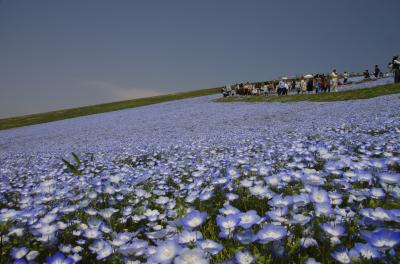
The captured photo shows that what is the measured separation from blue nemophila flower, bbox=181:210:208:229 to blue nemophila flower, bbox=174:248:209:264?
29 cm

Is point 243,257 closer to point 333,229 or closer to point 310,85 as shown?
point 333,229

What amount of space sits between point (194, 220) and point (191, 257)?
0.38 metres

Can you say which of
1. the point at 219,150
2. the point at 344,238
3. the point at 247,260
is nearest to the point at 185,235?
the point at 247,260

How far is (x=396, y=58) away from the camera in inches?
841

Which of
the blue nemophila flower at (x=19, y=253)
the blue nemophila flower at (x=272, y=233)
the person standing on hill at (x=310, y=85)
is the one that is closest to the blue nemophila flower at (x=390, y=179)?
the blue nemophila flower at (x=272, y=233)

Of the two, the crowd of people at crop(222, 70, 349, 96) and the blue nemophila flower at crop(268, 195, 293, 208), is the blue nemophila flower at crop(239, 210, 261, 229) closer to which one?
the blue nemophila flower at crop(268, 195, 293, 208)

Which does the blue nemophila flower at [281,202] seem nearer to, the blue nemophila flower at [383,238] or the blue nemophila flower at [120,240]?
the blue nemophila flower at [383,238]

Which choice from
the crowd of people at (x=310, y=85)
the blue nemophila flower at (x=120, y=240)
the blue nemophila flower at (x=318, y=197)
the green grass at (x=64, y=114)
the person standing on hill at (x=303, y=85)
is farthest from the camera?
the green grass at (x=64, y=114)

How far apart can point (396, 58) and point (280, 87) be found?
10971 mm

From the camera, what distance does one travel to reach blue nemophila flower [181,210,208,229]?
1.69 metres

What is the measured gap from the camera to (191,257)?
138 centimetres

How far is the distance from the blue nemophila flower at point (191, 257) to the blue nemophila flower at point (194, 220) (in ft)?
0.94

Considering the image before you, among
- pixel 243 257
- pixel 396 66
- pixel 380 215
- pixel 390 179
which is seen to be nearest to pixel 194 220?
pixel 243 257

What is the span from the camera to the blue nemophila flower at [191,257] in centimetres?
137
